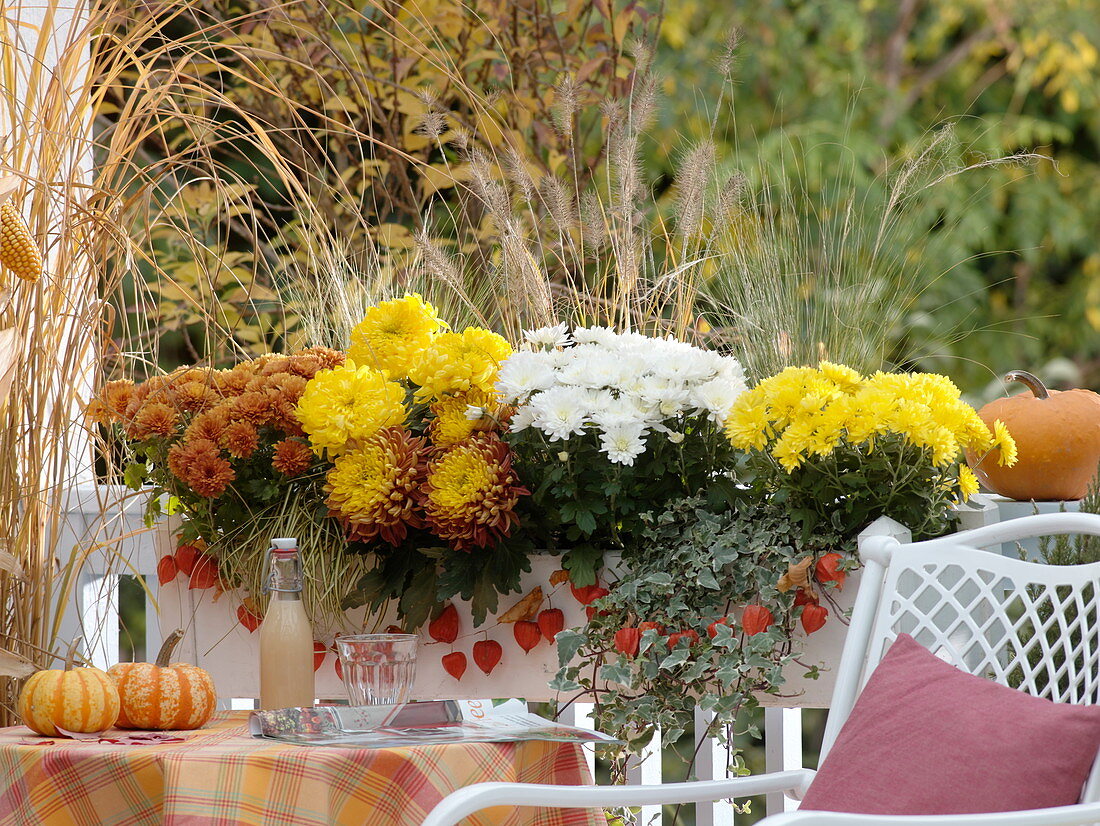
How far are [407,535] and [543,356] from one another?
36 cm

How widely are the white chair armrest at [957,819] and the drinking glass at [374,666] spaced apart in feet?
2.03

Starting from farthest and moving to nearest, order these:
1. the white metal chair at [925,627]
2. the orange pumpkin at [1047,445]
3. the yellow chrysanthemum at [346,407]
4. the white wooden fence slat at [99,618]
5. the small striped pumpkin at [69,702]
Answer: the white wooden fence slat at [99,618]
the orange pumpkin at [1047,445]
the yellow chrysanthemum at [346,407]
the small striped pumpkin at [69,702]
the white metal chair at [925,627]

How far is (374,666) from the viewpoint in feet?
5.30

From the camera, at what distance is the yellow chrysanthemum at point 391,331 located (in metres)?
2.04

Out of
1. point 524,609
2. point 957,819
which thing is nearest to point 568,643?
point 524,609

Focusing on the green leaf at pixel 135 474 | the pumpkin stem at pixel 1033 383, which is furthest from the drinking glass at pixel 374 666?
the pumpkin stem at pixel 1033 383

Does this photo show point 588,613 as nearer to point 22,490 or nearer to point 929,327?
point 22,490

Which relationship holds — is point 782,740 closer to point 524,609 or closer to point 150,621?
point 524,609

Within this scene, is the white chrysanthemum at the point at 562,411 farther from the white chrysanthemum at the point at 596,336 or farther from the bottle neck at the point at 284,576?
the bottle neck at the point at 284,576

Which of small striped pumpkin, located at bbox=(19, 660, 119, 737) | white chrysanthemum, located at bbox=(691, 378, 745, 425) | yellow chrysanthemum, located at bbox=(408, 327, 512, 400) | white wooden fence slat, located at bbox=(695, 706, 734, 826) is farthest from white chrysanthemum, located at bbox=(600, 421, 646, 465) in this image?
small striped pumpkin, located at bbox=(19, 660, 119, 737)

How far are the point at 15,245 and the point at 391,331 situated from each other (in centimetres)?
58

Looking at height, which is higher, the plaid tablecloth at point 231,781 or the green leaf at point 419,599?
the green leaf at point 419,599

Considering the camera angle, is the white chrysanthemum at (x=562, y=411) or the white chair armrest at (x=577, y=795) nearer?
the white chair armrest at (x=577, y=795)

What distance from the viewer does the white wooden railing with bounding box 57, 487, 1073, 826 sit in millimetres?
2119
